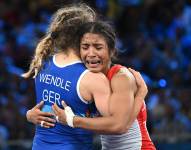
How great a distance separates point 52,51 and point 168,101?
417cm

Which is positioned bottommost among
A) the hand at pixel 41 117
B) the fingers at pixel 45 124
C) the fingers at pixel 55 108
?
the fingers at pixel 45 124

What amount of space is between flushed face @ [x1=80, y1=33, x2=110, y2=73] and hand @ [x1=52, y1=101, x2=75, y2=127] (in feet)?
0.95

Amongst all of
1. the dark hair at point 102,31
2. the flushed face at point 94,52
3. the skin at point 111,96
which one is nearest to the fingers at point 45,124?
the skin at point 111,96

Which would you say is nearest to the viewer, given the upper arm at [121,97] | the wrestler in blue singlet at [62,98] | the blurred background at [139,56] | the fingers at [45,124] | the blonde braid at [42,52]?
the upper arm at [121,97]

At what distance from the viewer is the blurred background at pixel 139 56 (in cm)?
763

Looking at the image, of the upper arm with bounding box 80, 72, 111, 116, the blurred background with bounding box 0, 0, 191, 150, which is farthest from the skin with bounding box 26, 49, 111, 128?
the blurred background with bounding box 0, 0, 191, 150

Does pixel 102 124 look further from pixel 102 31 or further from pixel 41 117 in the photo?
pixel 102 31

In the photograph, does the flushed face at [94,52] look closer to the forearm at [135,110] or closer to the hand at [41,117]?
the forearm at [135,110]

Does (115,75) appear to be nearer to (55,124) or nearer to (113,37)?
(113,37)

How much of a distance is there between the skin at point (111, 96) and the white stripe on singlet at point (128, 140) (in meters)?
0.19

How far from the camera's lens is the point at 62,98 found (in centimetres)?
404

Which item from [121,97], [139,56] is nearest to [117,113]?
[121,97]

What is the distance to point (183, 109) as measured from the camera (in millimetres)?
8289

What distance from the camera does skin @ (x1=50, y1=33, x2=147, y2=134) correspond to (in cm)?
388
